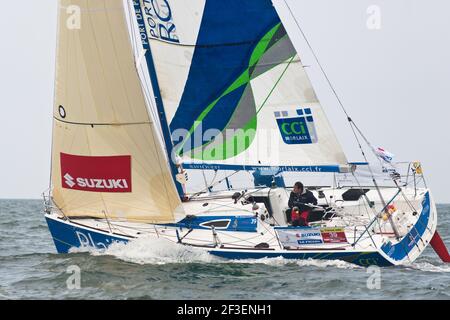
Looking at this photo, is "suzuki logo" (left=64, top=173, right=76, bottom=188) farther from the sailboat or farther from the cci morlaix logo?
the cci morlaix logo

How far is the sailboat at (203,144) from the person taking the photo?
620 inches

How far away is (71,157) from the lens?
642 inches

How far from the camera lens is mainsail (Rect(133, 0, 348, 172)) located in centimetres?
1670

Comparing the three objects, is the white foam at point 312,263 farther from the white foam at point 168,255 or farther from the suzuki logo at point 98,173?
the suzuki logo at point 98,173

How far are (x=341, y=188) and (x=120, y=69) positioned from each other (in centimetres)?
621

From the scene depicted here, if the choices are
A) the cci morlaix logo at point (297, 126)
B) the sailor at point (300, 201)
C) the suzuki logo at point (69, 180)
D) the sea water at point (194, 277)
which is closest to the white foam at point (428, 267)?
the sea water at point (194, 277)

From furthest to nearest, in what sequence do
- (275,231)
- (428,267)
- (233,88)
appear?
1. (233,88)
2. (428,267)
3. (275,231)

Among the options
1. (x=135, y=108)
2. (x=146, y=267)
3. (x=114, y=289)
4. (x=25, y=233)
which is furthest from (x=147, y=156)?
(x=25, y=233)

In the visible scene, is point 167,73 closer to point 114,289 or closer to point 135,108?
point 135,108

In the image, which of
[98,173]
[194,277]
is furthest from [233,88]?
[194,277]

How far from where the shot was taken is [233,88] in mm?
17547

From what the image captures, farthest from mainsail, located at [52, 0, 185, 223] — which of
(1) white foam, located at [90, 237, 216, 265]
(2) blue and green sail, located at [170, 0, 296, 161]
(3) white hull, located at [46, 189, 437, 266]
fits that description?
(2) blue and green sail, located at [170, 0, 296, 161]

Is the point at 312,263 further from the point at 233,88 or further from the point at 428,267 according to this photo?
the point at 233,88

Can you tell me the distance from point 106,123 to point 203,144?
8.60 ft
